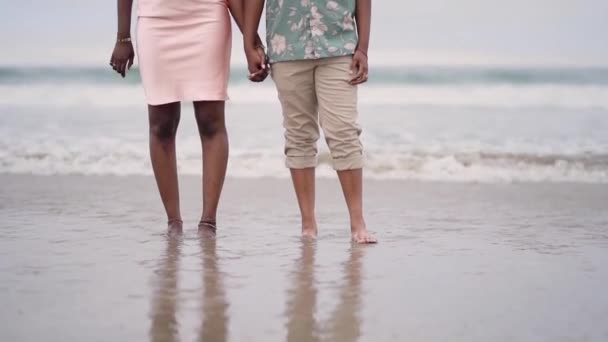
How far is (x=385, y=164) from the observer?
23.6ft

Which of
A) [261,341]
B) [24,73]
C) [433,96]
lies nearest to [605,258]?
[261,341]

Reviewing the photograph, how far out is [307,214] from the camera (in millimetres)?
4359

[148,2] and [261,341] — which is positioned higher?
[148,2]

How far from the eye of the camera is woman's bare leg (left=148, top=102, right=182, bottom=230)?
4.41 m

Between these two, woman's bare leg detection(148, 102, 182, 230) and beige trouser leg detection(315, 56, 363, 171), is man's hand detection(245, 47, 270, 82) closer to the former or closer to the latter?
beige trouser leg detection(315, 56, 363, 171)

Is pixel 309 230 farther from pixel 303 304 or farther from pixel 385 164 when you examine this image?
pixel 385 164

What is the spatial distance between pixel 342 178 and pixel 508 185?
7.79 ft

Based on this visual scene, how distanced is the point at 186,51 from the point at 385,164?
317 cm

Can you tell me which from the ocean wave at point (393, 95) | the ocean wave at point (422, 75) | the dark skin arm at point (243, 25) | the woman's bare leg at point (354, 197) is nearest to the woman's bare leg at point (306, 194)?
the woman's bare leg at point (354, 197)

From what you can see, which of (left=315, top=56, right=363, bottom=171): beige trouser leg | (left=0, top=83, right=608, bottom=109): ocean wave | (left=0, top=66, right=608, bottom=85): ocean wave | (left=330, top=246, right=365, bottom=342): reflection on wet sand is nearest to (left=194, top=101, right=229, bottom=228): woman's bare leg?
(left=315, top=56, right=363, bottom=171): beige trouser leg

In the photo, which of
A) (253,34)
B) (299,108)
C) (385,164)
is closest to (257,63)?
(253,34)

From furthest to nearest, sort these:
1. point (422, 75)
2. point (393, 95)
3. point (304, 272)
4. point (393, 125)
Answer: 1. point (422, 75)
2. point (393, 95)
3. point (393, 125)
4. point (304, 272)

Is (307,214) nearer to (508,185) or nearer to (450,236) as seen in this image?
(450,236)

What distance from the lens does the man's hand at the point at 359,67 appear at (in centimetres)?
414
